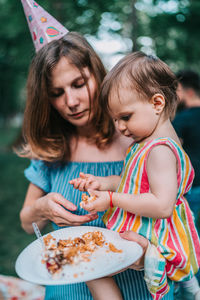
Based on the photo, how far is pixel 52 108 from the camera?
84.8 inches

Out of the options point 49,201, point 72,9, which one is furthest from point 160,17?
point 49,201

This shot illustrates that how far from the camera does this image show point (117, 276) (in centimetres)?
168

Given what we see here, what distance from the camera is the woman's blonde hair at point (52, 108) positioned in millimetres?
1842

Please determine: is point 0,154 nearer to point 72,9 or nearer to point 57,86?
point 72,9

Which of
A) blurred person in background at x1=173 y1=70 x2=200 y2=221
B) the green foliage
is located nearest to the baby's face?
blurred person in background at x1=173 y1=70 x2=200 y2=221

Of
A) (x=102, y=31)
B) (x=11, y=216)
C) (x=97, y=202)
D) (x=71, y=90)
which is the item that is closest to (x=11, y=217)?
(x=11, y=216)

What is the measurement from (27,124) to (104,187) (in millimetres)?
805

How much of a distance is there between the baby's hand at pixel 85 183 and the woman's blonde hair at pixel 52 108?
493mm

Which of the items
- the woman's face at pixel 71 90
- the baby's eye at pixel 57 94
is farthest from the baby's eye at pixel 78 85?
the baby's eye at pixel 57 94

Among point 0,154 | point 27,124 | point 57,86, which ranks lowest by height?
point 0,154

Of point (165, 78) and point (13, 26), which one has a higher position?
point (165, 78)

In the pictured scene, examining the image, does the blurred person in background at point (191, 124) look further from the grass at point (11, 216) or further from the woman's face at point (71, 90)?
the grass at point (11, 216)

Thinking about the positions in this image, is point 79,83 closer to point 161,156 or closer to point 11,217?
point 161,156

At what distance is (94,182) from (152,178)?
36cm
